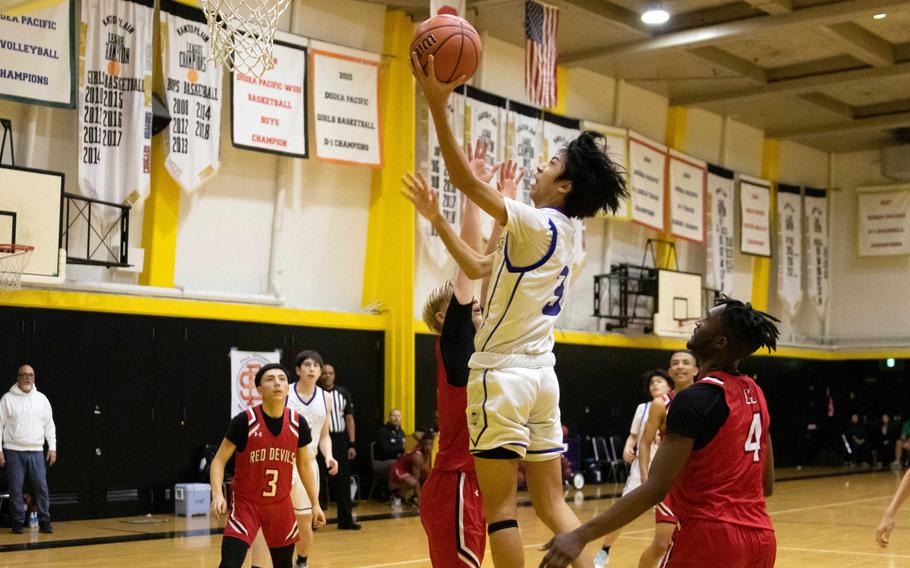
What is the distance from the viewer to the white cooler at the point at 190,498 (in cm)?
1326

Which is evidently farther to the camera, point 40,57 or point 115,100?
point 115,100

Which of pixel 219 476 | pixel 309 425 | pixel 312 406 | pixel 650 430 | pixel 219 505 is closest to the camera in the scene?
pixel 219 505

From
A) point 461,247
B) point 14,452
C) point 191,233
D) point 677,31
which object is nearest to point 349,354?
point 191,233

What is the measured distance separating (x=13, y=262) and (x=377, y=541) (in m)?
4.93

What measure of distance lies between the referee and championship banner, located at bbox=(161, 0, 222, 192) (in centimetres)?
340

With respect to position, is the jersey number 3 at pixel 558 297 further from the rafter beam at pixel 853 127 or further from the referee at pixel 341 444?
the rafter beam at pixel 853 127

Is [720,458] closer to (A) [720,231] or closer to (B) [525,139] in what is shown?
(B) [525,139]

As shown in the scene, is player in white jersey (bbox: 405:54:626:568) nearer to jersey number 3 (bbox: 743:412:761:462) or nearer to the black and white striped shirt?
jersey number 3 (bbox: 743:412:761:462)

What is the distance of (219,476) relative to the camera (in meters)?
5.94

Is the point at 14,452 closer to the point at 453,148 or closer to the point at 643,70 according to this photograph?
the point at 453,148

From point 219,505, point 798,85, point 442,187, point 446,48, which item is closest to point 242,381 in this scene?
point 442,187

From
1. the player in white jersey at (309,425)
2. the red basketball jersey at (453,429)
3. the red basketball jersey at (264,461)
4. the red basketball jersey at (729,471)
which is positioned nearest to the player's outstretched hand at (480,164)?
the red basketball jersey at (453,429)

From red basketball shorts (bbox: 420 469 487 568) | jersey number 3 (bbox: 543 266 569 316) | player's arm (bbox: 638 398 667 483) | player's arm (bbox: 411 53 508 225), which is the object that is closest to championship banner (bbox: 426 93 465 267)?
player's arm (bbox: 638 398 667 483)

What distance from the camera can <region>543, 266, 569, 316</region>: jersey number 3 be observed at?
13.2 ft
